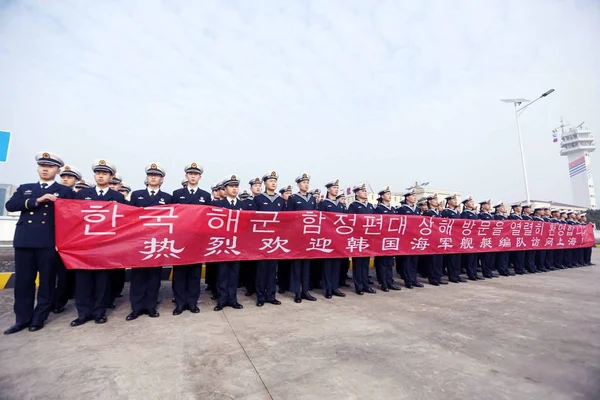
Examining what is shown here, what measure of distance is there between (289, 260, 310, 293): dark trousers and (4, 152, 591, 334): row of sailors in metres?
0.02

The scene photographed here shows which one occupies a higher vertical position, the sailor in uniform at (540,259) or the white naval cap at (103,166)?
the white naval cap at (103,166)

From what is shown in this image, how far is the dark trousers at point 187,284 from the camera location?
158 inches

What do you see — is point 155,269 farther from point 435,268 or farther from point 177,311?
point 435,268

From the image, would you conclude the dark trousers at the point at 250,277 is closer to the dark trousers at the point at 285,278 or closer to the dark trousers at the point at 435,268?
the dark trousers at the point at 285,278

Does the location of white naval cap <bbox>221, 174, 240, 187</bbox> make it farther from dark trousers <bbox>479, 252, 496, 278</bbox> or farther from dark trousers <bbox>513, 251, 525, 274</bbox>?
dark trousers <bbox>513, 251, 525, 274</bbox>

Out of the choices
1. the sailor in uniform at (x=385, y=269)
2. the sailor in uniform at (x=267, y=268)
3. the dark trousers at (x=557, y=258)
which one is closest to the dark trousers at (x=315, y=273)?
the sailor in uniform at (x=385, y=269)

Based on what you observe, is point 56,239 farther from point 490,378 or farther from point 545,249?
A: point 545,249

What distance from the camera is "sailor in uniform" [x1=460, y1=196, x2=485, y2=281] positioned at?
6.80 meters

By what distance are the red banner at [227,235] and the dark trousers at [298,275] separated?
0.60ft

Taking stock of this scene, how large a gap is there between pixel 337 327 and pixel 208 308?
2.02m

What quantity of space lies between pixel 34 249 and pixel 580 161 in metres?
74.7

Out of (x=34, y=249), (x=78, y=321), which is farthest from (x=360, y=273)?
(x=34, y=249)

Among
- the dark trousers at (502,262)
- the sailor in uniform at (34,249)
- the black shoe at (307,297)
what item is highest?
the sailor in uniform at (34,249)

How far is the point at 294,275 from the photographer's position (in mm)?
4793
